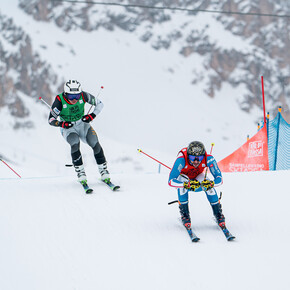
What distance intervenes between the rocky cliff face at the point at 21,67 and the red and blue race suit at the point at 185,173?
5284 centimetres

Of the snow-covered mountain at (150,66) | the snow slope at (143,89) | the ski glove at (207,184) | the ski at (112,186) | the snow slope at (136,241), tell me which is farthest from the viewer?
the snow-covered mountain at (150,66)

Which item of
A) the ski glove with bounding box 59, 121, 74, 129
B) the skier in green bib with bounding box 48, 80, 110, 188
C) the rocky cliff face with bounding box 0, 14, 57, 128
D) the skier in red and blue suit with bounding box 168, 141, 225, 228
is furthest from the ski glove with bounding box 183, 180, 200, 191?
the rocky cliff face with bounding box 0, 14, 57, 128

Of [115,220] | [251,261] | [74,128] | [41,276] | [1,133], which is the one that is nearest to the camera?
[41,276]

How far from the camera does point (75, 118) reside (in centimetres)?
673

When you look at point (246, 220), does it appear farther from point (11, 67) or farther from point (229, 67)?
point (229, 67)

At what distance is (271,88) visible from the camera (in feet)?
199

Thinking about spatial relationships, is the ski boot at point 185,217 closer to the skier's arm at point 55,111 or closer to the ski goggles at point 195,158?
the ski goggles at point 195,158

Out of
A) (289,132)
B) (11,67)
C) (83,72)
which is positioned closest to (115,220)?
(289,132)

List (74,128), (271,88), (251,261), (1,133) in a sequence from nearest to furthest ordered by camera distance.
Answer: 1. (251,261)
2. (74,128)
3. (1,133)
4. (271,88)

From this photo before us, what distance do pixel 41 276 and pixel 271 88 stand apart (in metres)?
61.3

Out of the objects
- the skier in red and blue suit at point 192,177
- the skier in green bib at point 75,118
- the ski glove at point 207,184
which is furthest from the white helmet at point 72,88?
the ski glove at point 207,184

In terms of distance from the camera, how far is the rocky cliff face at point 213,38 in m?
61.5

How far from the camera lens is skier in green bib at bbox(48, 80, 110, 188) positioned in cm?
654

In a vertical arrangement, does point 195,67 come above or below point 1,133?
above
